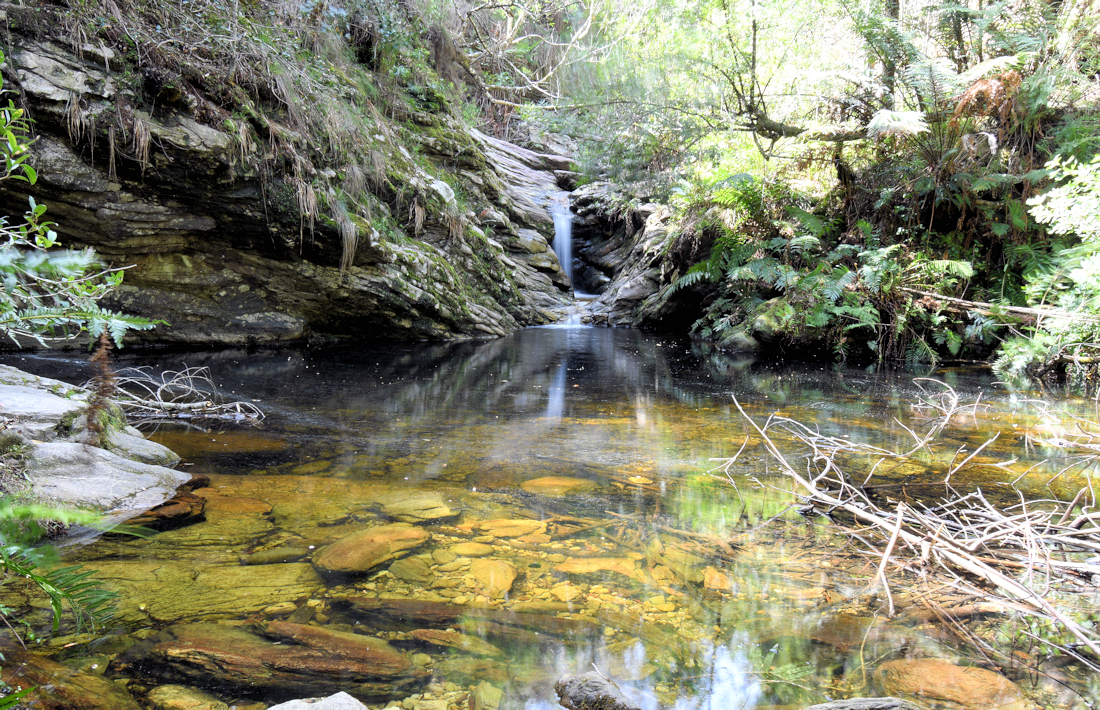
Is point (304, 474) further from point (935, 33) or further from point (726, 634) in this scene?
point (935, 33)

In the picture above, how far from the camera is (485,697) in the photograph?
1.59 meters

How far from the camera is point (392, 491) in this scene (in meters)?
3.06

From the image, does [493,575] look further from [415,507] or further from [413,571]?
[415,507]

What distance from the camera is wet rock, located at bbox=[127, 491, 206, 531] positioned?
8.12 ft

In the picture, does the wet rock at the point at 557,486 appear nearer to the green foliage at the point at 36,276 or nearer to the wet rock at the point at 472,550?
the wet rock at the point at 472,550

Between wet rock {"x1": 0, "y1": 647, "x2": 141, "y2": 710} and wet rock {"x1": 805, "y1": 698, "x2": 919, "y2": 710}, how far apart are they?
1.72 m

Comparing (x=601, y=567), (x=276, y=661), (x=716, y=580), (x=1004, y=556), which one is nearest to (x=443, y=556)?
(x=601, y=567)

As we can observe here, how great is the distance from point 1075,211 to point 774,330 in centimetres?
383

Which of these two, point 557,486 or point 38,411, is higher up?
point 38,411

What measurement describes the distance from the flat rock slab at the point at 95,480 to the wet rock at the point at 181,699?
1.30 meters

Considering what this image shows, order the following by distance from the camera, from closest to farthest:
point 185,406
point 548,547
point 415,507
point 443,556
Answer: point 443,556, point 548,547, point 415,507, point 185,406

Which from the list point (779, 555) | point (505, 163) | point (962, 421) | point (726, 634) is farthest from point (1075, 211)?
point (505, 163)

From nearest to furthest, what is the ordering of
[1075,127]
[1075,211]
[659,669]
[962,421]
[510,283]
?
[659,669] → [962,421] → [1075,211] → [1075,127] → [510,283]

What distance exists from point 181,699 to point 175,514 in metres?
1.34
